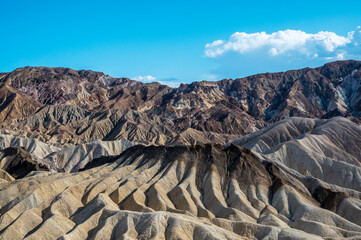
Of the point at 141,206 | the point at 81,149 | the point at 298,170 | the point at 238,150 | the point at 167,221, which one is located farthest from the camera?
the point at 81,149

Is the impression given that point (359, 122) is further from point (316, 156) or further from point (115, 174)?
point (115, 174)

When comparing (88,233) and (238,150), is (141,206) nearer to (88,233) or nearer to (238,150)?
(88,233)

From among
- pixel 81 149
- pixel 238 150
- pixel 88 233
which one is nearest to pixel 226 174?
pixel 238 150

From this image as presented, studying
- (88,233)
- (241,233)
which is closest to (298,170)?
(241,233)

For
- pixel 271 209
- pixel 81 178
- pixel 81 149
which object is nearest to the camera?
pixel 271 209

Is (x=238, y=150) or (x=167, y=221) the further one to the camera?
(x=238, y=150)

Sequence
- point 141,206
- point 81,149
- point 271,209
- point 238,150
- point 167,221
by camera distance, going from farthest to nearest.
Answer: point 81,149
point 238,150
point 271,209
point 141,206
point 167,221

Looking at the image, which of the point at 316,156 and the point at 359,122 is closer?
the point at 316,156

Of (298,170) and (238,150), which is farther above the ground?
(238,150)

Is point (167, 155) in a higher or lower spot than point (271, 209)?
higher
